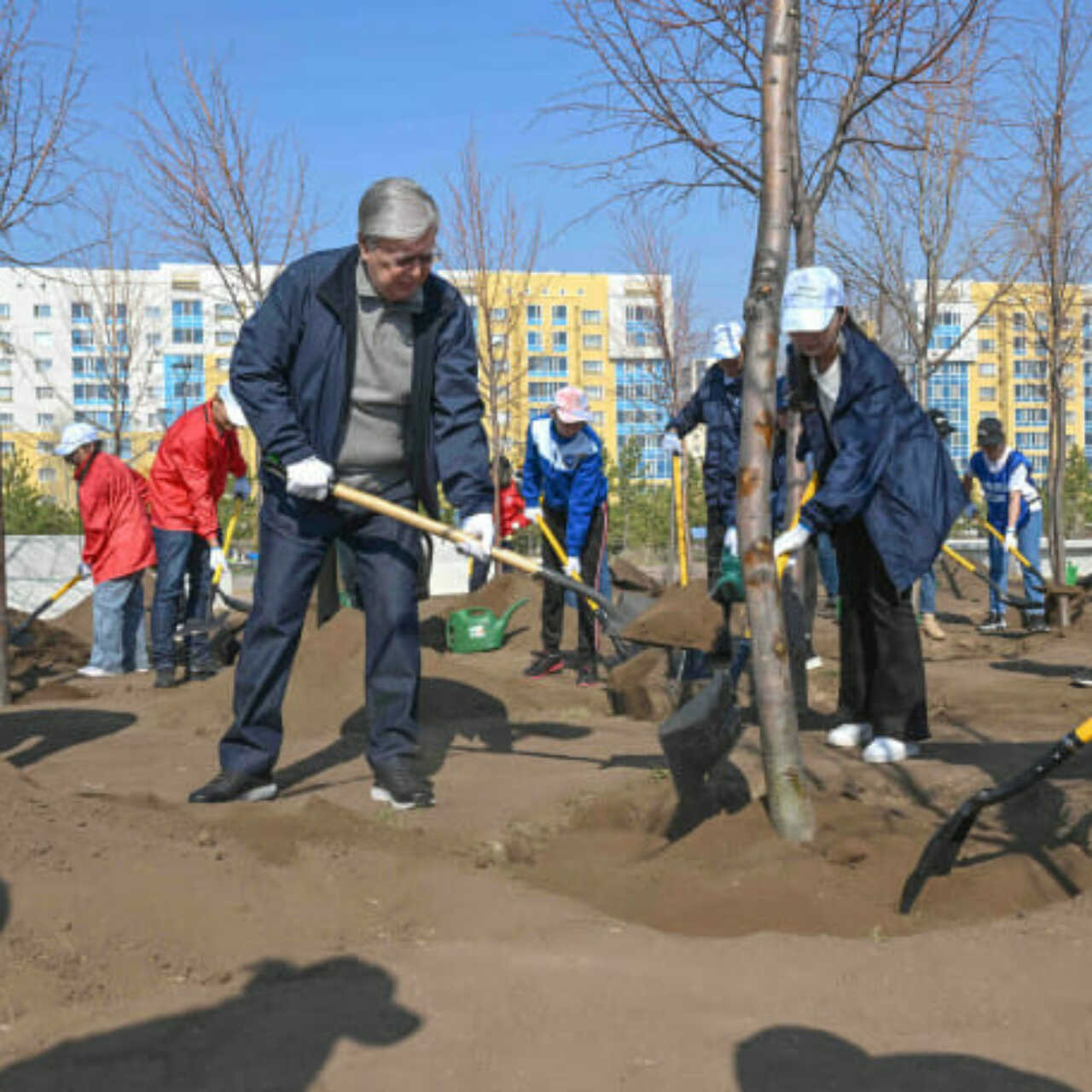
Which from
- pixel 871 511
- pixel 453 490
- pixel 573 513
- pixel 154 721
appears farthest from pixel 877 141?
pixel 154 721

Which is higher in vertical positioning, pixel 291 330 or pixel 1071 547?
pixel 291 330

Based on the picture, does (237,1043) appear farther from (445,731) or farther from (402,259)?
(445,731)

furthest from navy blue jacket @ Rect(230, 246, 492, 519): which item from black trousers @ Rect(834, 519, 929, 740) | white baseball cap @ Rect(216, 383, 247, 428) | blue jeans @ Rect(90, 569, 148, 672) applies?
blue jeans @ Rect(90, 569, 148, 672)

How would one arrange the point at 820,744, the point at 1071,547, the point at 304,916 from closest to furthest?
1. the point at 304,916
2. the point at 820,744
3. the point at 1071,547

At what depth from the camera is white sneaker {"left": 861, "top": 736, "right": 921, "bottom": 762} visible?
4.36 metres

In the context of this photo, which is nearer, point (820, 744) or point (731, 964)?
point (731, 964)

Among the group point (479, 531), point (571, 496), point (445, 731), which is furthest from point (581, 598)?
point (479, 531)

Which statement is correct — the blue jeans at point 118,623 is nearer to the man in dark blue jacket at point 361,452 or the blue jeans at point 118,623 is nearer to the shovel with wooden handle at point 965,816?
the man in dark blue jacket at point 361,452

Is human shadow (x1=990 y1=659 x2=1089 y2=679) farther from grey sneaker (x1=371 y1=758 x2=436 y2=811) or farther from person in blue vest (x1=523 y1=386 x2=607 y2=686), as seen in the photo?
grey sneaker (x1=371 y1=758 x2=436 y2=811)

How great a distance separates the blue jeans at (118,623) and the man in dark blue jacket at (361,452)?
181 inches

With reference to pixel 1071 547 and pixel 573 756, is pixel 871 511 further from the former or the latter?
pixel 1071 547

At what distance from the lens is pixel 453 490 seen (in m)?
4.30

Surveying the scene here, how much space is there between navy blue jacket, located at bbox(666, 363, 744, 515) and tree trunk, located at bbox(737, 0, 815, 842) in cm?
343

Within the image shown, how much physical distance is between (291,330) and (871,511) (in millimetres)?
2081
